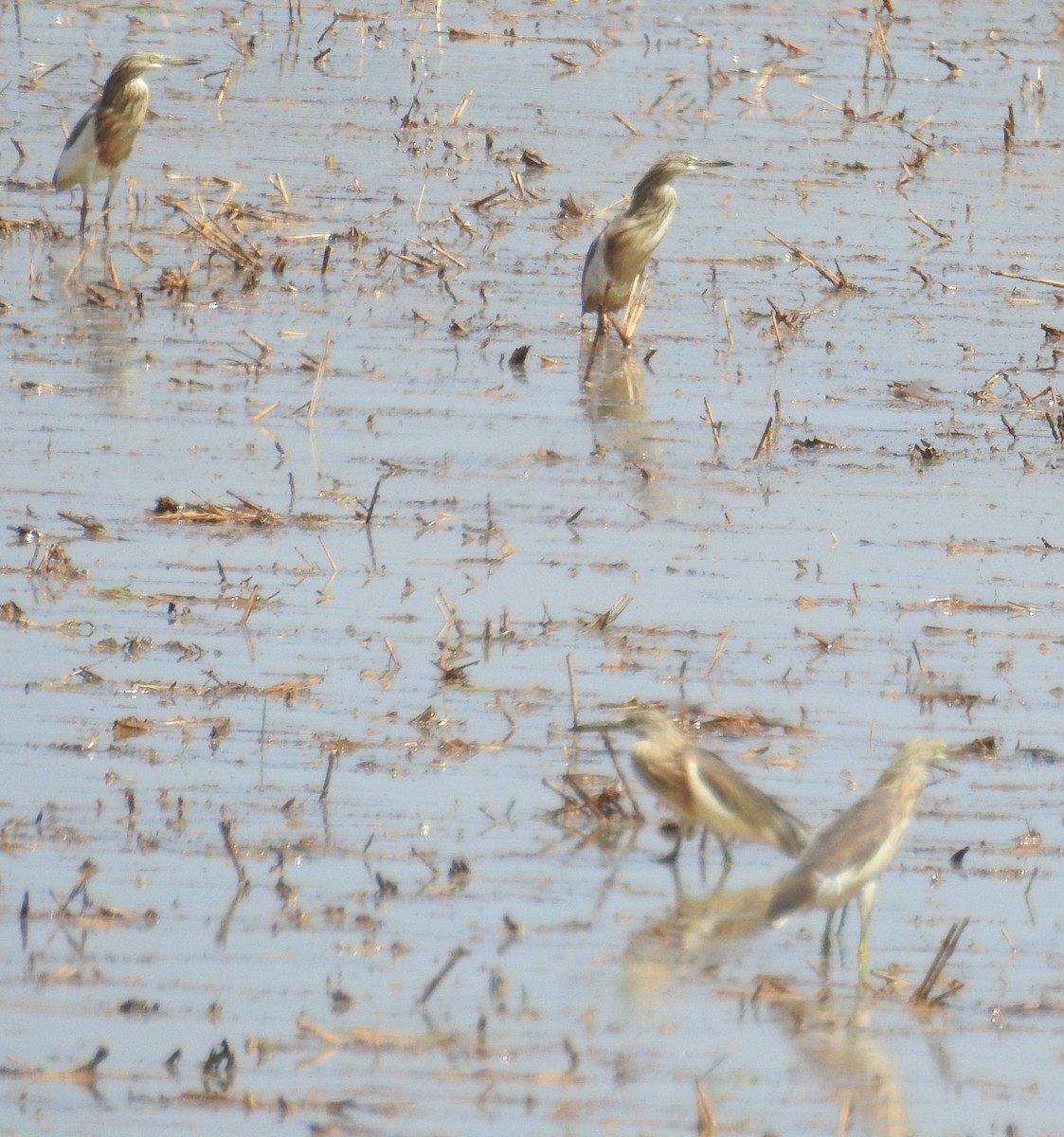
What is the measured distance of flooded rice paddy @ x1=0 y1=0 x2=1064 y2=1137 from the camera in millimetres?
5164

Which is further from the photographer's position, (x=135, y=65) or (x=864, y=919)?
(x=135, y=65)

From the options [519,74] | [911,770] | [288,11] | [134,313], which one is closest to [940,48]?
[519,74]

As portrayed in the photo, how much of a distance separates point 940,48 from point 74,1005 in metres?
17.8

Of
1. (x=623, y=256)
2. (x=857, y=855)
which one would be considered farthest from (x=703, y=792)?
(x=623, y=256)

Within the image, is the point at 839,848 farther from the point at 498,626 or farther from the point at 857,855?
the point at 498,626

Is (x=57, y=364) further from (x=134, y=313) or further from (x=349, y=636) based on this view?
(x=349, y=636)

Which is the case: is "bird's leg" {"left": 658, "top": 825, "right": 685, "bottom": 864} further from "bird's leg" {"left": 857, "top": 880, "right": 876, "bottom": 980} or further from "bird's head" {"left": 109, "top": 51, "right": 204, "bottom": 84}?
"bird's head" {"left": 109, "top": 51, "right": 204, "bottom": 84}

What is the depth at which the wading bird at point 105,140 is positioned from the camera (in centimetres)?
1366

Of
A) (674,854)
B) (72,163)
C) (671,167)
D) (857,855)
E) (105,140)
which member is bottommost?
(674,854)

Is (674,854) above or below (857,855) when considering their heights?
below

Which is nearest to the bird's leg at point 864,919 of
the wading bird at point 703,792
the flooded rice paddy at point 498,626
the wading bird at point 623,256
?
the flooded rice paddy at point 498,626

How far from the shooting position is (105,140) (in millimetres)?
13789

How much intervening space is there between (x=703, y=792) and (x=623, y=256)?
5.97 meters

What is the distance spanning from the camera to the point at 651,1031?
207 inches
